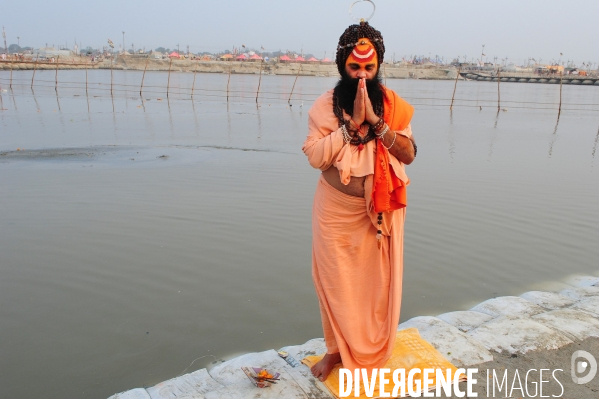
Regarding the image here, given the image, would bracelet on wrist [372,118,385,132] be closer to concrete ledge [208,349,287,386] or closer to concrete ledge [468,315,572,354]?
concrete ledge [208,349,287,386]

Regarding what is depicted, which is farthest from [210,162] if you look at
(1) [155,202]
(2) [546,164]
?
(2) [546,164]

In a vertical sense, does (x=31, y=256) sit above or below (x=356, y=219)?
below

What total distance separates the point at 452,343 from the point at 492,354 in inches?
7.7

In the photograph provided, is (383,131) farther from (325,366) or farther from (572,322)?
(572,322)

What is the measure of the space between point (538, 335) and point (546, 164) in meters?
6.55

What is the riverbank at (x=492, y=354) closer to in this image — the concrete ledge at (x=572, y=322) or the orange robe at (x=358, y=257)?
the concrete ledge at (x=572, y=322)

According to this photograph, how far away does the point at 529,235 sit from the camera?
4969 mm

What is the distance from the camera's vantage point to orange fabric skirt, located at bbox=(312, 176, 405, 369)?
7.12 ft

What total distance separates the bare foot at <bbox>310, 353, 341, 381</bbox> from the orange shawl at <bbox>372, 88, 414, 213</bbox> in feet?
2.43

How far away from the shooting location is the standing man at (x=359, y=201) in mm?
2045

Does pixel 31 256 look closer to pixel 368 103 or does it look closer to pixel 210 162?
pixel 368 103

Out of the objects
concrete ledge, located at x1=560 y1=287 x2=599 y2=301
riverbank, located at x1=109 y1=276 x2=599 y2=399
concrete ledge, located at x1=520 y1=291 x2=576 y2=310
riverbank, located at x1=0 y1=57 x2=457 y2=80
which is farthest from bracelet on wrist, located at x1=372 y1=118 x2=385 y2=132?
riverbank, located at x1=0 y1=57 x2=457 y2=80

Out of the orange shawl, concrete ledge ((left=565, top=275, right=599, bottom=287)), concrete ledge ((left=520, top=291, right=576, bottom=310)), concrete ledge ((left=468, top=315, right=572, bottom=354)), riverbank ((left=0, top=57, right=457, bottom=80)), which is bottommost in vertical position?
concrete ledge ((left=565, top=275, right=599, bottom=287))

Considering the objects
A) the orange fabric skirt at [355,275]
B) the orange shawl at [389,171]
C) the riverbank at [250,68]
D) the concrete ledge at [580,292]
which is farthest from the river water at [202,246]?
the riverbank at [250,68]
